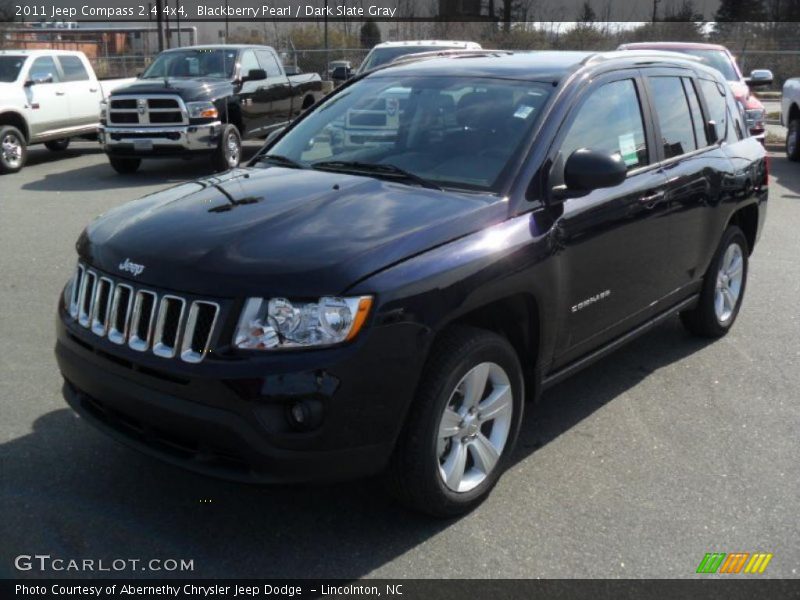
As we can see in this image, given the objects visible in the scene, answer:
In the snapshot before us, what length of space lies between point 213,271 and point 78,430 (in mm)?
1705

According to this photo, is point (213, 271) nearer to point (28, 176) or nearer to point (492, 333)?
point (492, 333)

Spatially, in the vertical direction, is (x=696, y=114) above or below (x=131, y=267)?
above

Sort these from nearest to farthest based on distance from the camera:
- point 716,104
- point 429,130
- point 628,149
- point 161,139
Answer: point 429,130, point 628,149, point 716,104, point 161,139

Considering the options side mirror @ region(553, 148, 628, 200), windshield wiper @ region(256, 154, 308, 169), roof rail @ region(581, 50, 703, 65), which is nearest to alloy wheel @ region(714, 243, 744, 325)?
roof rail @ region(581, 50, 703, 65)

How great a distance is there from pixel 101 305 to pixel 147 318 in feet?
1.23

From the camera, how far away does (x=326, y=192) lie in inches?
→ 157

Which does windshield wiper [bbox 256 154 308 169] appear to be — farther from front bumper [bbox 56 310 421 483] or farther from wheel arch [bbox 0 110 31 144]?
wheel arch [bbox 0 110 31 144]

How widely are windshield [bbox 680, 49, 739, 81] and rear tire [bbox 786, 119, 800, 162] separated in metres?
2.17

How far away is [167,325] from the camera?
3277 millimetres

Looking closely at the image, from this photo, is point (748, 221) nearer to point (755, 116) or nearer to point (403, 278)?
point (403, 278)

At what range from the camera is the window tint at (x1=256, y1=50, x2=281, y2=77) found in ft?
A: 49.3

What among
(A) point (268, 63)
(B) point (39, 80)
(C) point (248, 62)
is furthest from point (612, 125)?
(B) point (39, 80)

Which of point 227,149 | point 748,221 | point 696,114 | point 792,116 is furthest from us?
point 792,116

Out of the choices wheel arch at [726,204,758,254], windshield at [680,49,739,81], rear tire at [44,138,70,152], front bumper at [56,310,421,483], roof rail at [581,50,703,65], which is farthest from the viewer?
rear tire at [44,138,70,152]
